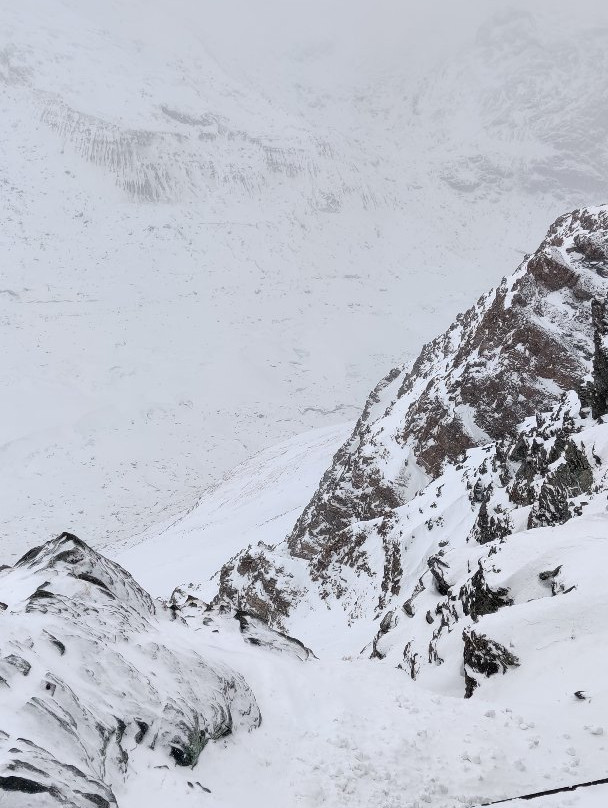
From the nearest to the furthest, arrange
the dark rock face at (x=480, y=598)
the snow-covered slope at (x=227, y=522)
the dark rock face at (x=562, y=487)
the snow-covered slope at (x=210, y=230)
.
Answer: the dark rock face at (x=480, y=598)
the dark rock face at (x=562, y=487)
the snow-covered slope at (x=227, y=522)
the snow-covered slope at (x=210, y=230)

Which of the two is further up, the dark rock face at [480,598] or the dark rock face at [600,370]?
the dark rock face at [600,370]

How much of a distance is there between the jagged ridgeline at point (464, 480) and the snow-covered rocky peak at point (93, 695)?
4.48 m

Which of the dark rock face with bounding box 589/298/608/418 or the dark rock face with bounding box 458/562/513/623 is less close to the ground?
the dark rock face with bounding box 589/298/608/418

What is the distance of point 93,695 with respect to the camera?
25.7 feet

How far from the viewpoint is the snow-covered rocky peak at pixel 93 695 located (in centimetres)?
603

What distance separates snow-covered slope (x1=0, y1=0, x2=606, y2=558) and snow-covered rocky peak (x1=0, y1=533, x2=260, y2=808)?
3509 centimetres

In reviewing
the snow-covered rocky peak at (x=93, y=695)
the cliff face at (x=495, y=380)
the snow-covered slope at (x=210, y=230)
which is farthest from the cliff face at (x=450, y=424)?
the snow-covered slope at (x=210, y=230)

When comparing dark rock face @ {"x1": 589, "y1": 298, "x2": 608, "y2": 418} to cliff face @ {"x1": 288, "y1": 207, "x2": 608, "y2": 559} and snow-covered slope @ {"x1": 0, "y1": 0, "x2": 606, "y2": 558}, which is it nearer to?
cliff face @ {"x1": 288, "y1": 207, "x2": 608, "y2": 559}

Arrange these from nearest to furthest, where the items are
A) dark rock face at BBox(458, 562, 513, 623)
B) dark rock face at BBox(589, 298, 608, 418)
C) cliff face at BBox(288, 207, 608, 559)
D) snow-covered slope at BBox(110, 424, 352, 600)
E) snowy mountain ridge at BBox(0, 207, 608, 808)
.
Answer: snowy mountain ridge at BBox(0, 207, 608, 808)
dark rock face at BBox(458, 562, 513, 623)
dark rock face at BBox(589, 298, 608, 418)
cliff face at BBox(288, 207, 608, 559)
snow-covered slope at BBox(110, 424, 352, 600)

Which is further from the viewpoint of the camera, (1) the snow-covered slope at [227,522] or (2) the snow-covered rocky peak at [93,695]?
(1) the snow-covered slope at [227,522]

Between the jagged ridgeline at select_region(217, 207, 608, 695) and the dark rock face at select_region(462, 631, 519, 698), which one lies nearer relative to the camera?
the dark rock face at select_region(462, 631, 519, 698)

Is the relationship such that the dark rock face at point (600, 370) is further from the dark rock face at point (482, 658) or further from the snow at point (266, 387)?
the dark rock face at point (482, 658)

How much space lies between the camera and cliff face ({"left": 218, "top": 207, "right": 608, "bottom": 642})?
23.8 metres

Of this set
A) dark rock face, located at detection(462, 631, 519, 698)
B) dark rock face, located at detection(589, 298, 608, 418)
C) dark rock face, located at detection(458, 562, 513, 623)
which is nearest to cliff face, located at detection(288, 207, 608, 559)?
dark rock face, located at detection(589, 298, 608, 418)
